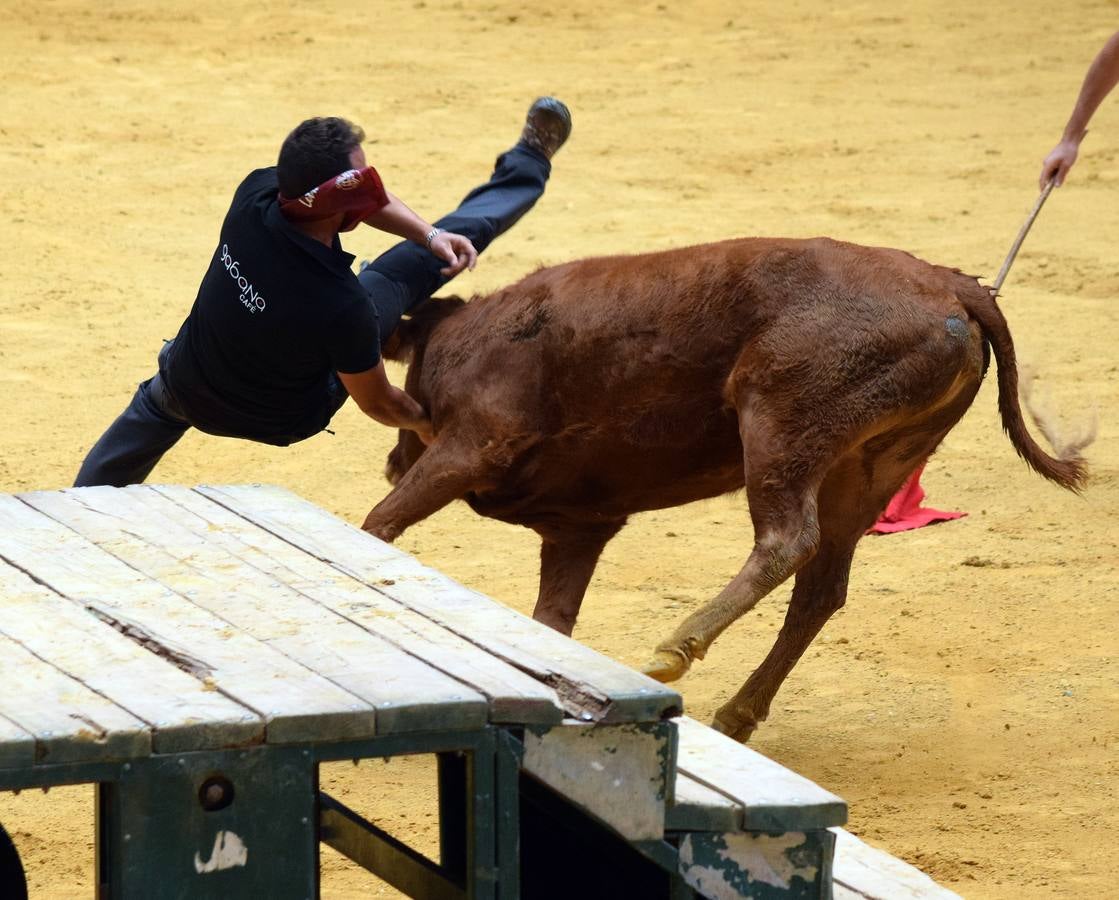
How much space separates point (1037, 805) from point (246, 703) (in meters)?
2.90

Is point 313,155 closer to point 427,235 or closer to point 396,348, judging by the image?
point 427,235

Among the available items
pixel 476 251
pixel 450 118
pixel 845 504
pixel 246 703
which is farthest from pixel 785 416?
pixel 450 118

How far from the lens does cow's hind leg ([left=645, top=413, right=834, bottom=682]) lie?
5.35m

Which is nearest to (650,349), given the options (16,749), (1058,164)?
(1058,164)

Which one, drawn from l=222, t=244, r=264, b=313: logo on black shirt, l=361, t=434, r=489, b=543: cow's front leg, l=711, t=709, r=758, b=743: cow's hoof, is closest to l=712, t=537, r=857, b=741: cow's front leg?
l=711, t=709, r=758, b=743: cow's hoof

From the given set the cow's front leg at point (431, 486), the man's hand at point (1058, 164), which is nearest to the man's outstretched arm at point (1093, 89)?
the man's hand at point (1058, 164)

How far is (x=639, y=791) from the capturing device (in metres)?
3.50

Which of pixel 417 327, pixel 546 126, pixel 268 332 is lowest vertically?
pixel 417 327

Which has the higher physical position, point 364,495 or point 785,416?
point 785,416

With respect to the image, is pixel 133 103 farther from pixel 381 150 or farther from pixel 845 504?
pixel 845 504

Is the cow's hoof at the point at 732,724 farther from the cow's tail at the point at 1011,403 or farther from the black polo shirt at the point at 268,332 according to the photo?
the black polo shirt at the point at 268,332

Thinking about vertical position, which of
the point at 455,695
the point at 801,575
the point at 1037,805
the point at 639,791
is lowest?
the point at 1037,805

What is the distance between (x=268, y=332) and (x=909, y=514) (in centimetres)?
349

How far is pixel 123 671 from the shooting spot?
3459 mm
